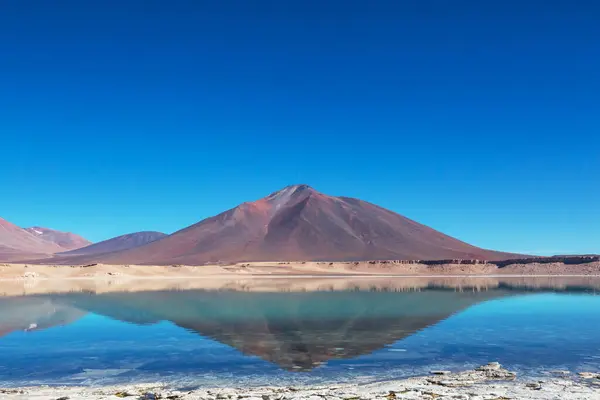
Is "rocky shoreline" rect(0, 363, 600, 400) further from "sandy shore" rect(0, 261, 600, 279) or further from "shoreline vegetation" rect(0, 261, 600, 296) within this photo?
"sandy shore" rect(0, 261, 600, 279)

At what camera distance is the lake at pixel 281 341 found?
15055 mm

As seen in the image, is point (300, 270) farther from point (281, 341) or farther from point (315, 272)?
point (281, 341)

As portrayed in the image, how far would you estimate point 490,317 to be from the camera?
28125mm

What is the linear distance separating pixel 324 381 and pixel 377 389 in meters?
1.81

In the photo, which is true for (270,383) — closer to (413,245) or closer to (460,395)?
(460,395)

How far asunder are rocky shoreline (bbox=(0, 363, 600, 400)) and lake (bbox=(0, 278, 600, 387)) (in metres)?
1.04

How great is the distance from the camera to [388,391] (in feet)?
39.6

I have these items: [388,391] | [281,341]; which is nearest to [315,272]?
[281,341]

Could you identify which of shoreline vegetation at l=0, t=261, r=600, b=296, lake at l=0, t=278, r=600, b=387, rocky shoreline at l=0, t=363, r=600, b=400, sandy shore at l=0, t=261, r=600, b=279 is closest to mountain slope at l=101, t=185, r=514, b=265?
sandy shore at l=0, t=261, r=600, b=279

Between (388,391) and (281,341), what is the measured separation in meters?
8.97

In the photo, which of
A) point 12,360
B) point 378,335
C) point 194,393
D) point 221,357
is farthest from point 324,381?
point 12,360

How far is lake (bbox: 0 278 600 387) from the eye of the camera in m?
15.1

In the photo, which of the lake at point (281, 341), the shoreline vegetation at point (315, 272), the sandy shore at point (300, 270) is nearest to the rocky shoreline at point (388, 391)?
the lake at point (281, 341)

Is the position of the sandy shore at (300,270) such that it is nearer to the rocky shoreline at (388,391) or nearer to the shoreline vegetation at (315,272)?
the shoreline vegetation at (315,272)
